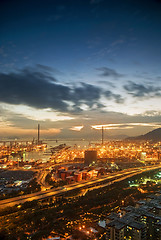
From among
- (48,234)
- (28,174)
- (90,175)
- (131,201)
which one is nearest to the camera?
(48,234)

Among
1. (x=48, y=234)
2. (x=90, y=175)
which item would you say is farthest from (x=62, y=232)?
(x=90, y=175)

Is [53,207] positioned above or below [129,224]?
below

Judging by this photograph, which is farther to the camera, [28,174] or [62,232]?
[28,174]

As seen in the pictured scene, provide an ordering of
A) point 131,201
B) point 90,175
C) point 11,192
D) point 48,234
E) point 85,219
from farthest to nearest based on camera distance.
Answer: point 90,175, point 11,192, point 131,201, point 85,219, point 48,234

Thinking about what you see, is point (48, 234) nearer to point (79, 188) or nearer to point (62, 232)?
point (62, 232)

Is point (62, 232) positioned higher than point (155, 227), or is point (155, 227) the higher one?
point (155, 227)

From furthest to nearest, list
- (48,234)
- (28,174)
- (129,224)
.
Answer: (28,174) < (48,234) < (129,224)

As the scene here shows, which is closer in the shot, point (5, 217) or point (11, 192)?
point (5, 217)

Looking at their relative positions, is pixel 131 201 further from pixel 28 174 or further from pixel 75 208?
pixel 28 174

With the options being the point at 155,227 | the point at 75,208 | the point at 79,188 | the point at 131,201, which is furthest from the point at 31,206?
the point at 155,227

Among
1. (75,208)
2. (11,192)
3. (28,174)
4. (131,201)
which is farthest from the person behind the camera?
(28,174)
